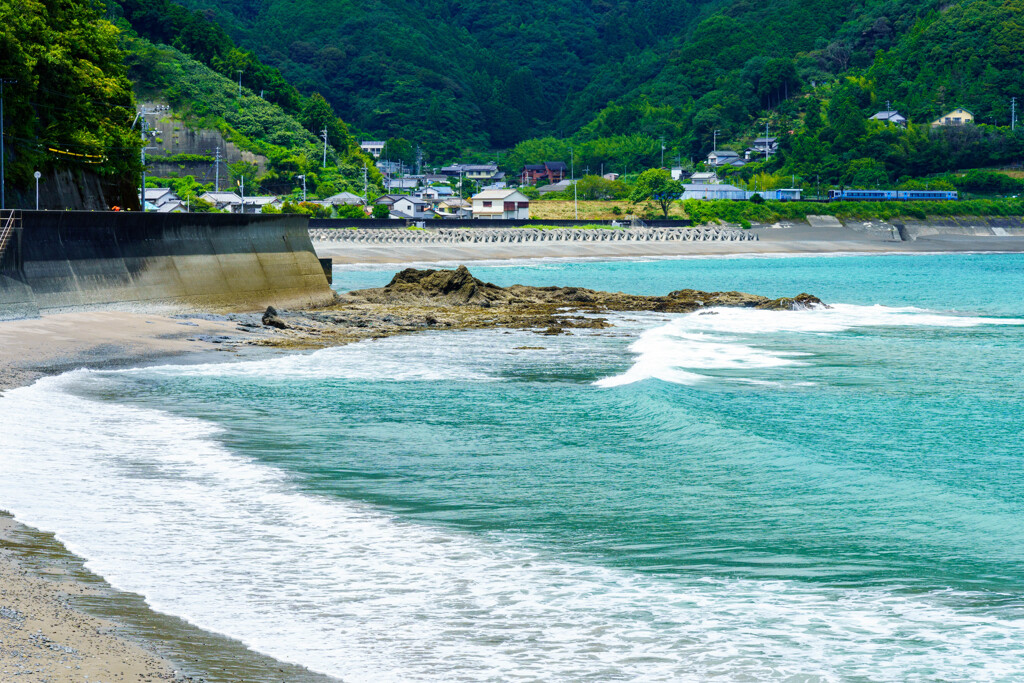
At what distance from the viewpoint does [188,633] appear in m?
6.74

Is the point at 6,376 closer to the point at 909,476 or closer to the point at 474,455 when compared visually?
the point at 474,455

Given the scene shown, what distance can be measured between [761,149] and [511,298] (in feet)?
487

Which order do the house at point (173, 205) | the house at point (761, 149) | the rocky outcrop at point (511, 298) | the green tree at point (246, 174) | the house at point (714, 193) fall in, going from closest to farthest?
the rocky outcrop at point (511, 298) < the house at point (173, 205) < the green tree at point (246, 174) < the house at point (714, 193) < the house at point (761, 149)

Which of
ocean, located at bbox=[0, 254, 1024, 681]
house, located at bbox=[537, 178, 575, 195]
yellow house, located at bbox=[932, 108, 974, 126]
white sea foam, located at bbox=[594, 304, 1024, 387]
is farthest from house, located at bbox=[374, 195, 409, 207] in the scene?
ocean, located at bbox=[0, 254, 1024, 681]

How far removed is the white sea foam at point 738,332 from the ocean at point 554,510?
434mm

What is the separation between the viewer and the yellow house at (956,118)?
158 m

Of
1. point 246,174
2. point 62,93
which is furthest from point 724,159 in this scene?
point 62,93

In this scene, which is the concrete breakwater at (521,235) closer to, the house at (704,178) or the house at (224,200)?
the house at (224,200)

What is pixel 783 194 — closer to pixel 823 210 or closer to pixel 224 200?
pixel 823 210

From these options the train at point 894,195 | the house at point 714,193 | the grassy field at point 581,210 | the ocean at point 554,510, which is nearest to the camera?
the ocean at point 554,510

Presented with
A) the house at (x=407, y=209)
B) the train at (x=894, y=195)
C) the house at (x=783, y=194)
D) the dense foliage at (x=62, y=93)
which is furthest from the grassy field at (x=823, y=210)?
the dense foliage at (x=62, y=93)

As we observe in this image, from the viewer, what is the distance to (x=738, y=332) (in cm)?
2967

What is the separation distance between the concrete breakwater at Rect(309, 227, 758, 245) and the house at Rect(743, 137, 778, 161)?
69.0 meters

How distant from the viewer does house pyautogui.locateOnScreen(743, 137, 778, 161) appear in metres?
173
